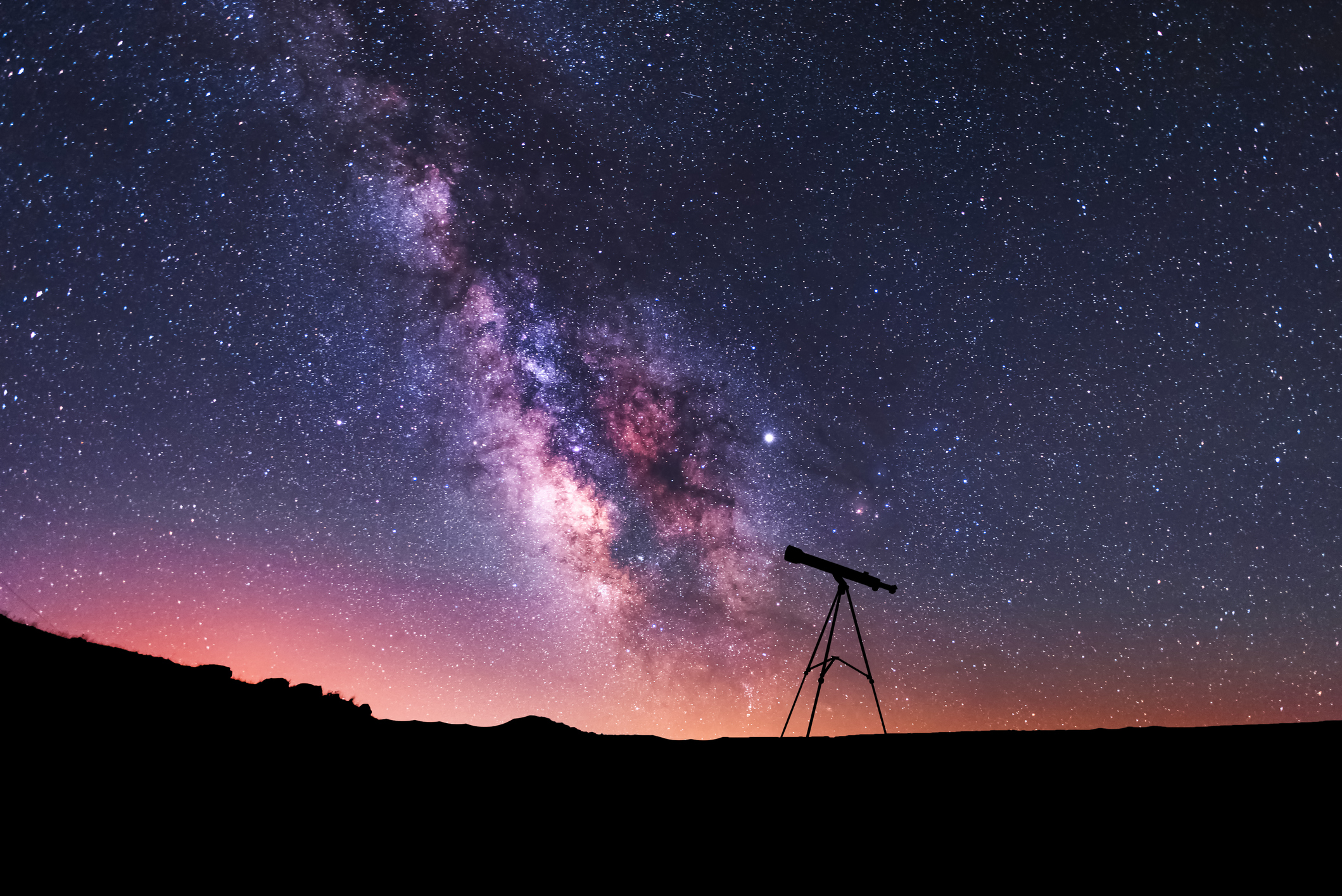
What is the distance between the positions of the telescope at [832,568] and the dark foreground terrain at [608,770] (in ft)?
9.81

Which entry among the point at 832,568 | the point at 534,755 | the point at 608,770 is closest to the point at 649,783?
the point at 608,770

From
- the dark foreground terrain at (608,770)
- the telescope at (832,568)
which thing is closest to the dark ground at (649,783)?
the dark foreground terrain at (608,770)

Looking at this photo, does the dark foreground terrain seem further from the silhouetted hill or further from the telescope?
the telescope

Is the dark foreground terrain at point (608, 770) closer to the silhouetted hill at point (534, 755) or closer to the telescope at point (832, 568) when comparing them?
the silhouetted hill at point (534, 755)

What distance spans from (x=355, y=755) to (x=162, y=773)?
139 cm

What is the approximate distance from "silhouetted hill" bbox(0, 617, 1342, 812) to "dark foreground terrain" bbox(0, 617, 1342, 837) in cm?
2

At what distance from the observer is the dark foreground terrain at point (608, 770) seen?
137 inches

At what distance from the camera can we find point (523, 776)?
4.79 m

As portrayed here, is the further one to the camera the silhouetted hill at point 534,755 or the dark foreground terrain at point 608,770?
the silhouetted hill at point 534,755

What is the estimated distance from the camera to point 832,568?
313 inches

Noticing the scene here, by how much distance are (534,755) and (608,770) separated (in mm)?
809

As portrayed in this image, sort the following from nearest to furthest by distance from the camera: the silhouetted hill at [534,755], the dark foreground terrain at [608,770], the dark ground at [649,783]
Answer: the dark ground at [649,783]
the dark foreground terrain at [608,770]
the silhouetted hill at [534,755]

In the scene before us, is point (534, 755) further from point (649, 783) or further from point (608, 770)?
point (649, 783)

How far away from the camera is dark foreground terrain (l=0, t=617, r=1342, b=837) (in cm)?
347
